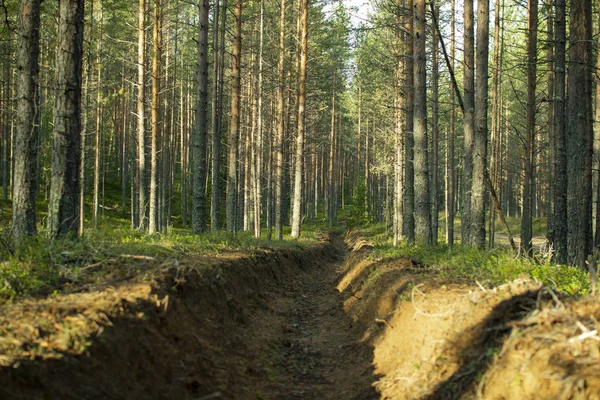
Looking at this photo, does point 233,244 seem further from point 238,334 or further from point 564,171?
point 564,171

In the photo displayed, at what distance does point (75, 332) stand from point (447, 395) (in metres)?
3.60

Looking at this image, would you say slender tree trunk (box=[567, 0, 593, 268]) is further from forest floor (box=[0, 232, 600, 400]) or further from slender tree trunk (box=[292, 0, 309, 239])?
slender tree trunk (box=[292, 0, 309, 239])

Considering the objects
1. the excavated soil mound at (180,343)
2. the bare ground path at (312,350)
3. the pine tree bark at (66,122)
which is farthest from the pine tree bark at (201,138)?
the pine tree bark at (66,122)

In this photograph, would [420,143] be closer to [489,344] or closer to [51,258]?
[489,344]

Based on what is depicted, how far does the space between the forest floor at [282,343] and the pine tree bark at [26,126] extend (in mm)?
2721

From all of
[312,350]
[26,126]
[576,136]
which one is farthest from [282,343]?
[576,136]

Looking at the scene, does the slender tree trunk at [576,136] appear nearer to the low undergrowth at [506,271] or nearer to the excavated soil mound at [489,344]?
the low undergrowth at [506,271]

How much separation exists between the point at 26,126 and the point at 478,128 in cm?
1063

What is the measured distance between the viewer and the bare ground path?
22.3ft

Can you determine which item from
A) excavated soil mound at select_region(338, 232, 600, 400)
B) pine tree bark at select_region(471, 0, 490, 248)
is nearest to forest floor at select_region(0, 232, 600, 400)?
excavated soil mound at select_region(338, 232, 600, 400)

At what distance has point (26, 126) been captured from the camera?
29.1ft

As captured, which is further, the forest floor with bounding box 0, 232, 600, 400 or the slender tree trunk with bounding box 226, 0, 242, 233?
the slender tree trunk with bounding box 226, 0, 242, 233

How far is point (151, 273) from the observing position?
21.8 ft

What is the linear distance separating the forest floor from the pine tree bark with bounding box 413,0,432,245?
19.9 ft
